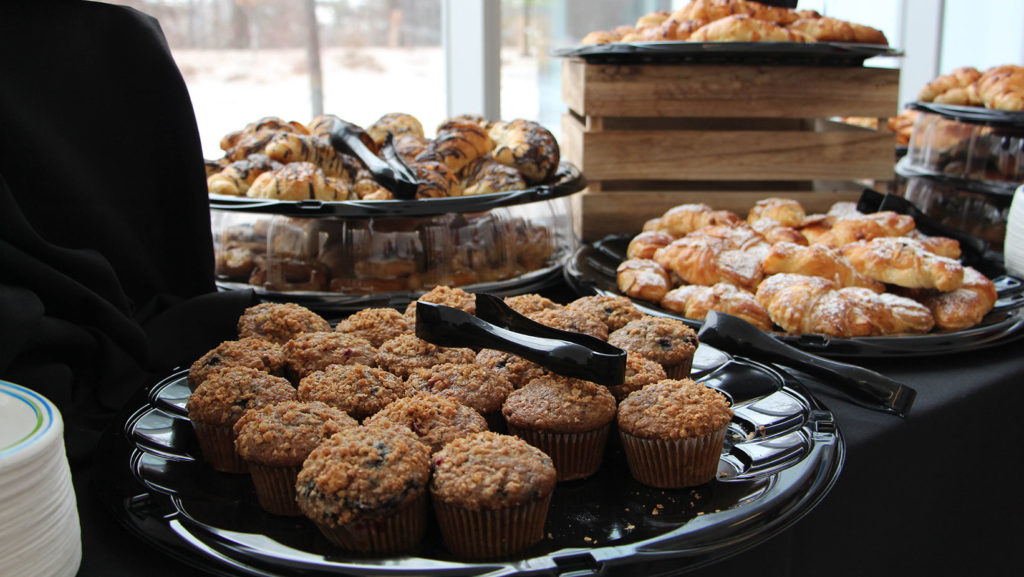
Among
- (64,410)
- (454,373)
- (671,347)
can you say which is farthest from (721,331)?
(64,410)

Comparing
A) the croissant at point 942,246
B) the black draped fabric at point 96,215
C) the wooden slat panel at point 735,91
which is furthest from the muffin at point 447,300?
the croissant at point 942,246

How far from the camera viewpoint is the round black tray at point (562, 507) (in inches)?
25.1

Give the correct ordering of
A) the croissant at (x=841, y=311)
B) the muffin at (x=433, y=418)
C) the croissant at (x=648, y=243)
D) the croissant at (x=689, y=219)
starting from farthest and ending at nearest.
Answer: the croissant at (x=689, y=219) < the croissant at (x=648, y=243) < the croissant at (x=841, y=311) < the muffin at (x=433, y=418)

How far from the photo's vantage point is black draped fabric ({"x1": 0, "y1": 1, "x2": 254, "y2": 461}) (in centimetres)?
91

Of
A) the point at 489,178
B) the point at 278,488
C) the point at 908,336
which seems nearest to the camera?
the point at 278,488

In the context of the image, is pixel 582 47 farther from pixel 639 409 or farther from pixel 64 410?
pixel 64 410

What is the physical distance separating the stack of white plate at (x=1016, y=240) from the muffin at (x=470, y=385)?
1132mm

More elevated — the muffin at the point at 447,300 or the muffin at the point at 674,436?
the muffin at the point at 447,300

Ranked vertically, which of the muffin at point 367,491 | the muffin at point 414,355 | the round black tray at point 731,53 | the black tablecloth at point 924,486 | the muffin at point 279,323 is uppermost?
the round black tray at point 731,53

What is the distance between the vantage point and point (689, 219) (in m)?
1.72

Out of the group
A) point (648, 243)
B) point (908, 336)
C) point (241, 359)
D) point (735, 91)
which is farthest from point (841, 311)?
point (241, 359)

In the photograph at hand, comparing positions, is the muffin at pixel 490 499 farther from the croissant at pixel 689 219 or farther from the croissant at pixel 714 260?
the croissant at pixel 689 219

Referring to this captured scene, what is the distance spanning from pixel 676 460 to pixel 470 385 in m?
0.24

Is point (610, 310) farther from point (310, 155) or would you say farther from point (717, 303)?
point (310, 155)
